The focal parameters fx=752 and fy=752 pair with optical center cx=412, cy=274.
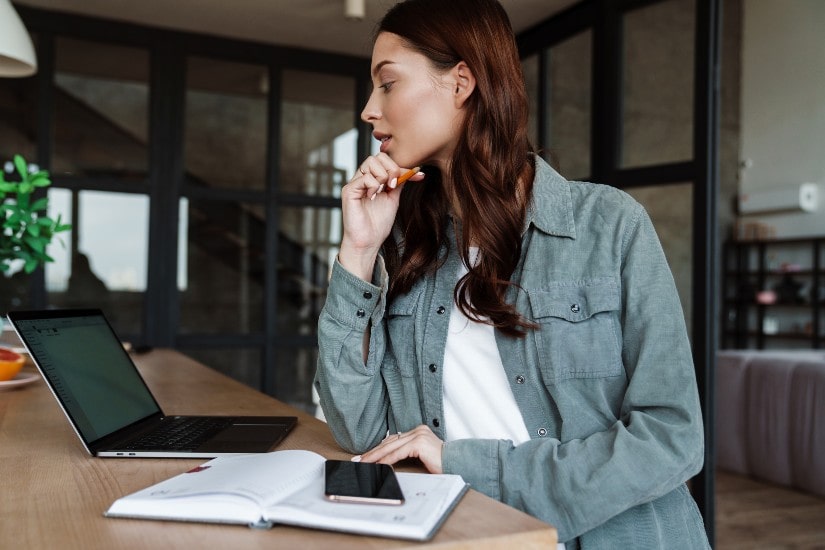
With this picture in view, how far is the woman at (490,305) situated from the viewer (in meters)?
1.01

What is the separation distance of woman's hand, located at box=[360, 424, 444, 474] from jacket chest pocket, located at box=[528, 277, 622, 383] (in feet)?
0.72

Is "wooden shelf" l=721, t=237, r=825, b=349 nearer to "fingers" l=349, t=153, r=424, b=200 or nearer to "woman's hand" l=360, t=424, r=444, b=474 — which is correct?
"fingers" l=349, t=153, r=424, b=200

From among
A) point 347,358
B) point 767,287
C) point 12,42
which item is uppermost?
point 12,42

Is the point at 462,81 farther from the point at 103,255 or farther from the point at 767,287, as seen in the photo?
the point at 767,287

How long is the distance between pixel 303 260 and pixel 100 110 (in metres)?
1.66

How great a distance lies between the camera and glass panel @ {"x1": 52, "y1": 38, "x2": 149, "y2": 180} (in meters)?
4.44

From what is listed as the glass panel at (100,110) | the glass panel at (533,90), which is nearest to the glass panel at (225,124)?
the glass panel at (100,110)

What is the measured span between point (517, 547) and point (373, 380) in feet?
1.85

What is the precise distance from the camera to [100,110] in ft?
16.4

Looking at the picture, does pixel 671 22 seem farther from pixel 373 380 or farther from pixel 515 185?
pixel 373 380

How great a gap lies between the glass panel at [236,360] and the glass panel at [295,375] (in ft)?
0.45

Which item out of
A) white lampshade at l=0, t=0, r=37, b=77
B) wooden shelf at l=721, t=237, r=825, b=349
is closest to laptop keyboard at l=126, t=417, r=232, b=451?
white lampshade at l=0, t=0, r=37, b=77

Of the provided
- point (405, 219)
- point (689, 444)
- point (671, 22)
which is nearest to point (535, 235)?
point (405, 219)

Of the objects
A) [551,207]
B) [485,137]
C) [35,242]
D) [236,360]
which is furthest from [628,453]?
[236,360]
